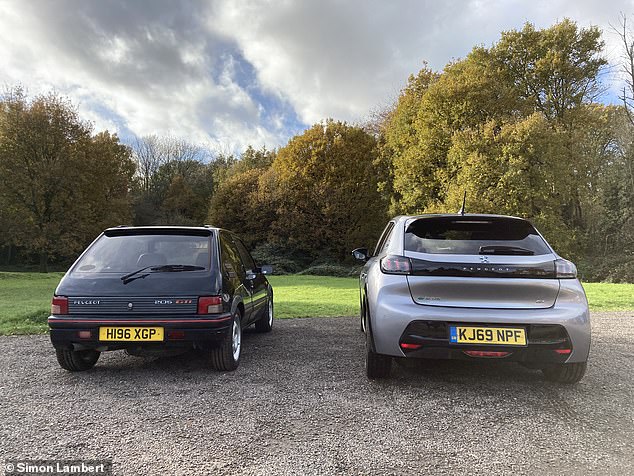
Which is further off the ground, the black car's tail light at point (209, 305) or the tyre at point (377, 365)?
the black car's tail light at point (209, 305)

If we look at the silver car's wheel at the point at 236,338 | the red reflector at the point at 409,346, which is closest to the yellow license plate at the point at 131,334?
the silver car's wheel at the point at 236,338

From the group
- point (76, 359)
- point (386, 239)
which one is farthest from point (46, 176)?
point (386, 239)

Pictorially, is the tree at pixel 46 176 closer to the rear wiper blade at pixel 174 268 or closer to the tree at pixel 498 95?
the tree at pixel 498 95

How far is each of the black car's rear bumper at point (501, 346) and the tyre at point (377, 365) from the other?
0.47 metres

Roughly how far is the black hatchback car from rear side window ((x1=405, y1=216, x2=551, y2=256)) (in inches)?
78.3

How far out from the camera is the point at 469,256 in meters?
3.74

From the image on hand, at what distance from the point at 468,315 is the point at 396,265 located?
73 cm

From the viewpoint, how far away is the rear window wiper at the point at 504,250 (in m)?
3.80

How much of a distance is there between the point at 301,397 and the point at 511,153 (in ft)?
66.6

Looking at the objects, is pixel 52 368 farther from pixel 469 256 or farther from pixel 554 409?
pixel 554 409

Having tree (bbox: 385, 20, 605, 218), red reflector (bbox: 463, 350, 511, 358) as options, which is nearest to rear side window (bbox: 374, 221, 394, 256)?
red reflector (bbox: 463, 350, 511, 358)

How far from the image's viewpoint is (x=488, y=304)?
11.9ft

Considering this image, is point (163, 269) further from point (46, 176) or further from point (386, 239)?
point (46, 176)

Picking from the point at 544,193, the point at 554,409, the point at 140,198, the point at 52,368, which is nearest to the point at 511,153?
the point at 544,193
